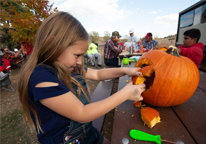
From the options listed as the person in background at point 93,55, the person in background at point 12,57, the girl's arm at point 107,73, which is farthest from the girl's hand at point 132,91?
the person in background at point 12,57

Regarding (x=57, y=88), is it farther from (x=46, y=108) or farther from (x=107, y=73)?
Answer: (x=107, y=73)

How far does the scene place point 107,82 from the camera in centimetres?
271

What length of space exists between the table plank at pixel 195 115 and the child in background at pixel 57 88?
0.46 m

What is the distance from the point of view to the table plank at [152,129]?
2.64 ft

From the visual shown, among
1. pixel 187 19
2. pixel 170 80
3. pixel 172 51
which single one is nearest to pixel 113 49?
pixel 172 51

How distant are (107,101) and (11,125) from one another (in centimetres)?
290

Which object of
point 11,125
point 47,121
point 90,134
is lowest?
point 11,125

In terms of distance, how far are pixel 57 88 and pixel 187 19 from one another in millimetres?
7681

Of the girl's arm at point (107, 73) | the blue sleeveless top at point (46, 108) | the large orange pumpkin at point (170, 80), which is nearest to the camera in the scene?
the blue sleeveless top at point (46, 108)

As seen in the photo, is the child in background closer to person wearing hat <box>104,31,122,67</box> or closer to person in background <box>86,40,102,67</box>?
person wearing hat <box>104,31,122,67</box>

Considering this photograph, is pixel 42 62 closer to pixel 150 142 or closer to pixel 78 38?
pixel 78 38

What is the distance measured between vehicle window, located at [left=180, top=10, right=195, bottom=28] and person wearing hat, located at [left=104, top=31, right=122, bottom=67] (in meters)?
3.94

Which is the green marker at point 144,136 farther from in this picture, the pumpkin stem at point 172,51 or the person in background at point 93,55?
the person in background at point 93,55

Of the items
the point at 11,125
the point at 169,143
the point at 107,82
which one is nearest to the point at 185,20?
the point at 107,82
